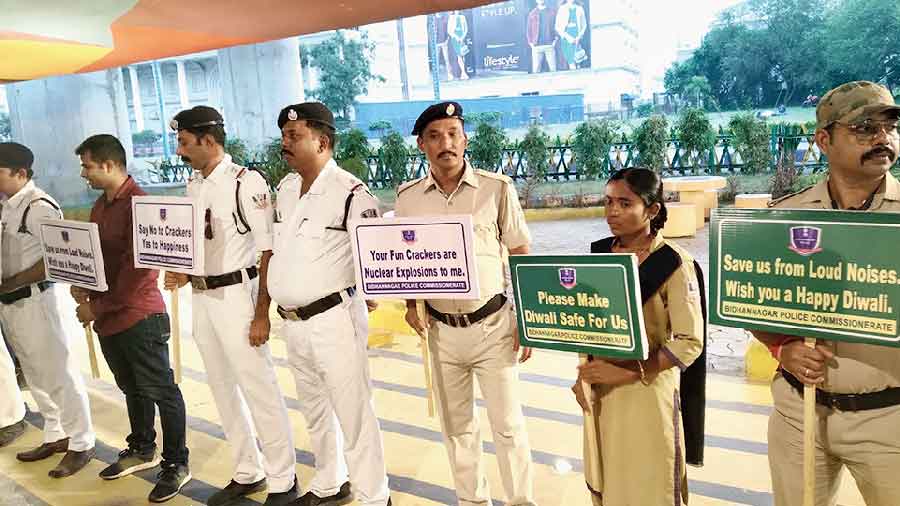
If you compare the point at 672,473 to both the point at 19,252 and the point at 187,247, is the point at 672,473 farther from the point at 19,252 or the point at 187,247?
the point at 19,252

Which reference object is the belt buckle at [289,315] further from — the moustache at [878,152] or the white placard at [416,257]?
the moustache at [878,152]

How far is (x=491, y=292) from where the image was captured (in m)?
2.79

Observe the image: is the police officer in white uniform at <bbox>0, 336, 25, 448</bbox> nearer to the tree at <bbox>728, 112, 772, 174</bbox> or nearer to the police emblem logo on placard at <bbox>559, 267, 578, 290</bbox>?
the police emblem logo on placard at <bbox>559, 267, 578, 290</bbox>

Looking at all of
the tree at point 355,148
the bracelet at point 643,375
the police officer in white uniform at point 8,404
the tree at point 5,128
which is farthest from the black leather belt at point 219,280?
the tree at point 5,128

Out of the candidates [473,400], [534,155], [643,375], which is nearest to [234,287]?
[473,400]

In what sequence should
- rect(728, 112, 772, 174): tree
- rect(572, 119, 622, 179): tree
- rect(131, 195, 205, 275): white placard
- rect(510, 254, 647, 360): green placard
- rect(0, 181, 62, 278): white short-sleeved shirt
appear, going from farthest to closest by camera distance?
rect(572, 119, 622, 179): tree < rect(728, 112, 772, 174): tree < rect(0, 181, 62, 278): white short-sleeved shirt < rect(131, 195, 205, 275): white placard < rect(510, 254, 647, 360): green placard

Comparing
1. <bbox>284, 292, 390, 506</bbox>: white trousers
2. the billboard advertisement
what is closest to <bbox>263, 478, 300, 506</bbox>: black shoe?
<bbox>284, 292, 390, 506</bbox>: white trousers

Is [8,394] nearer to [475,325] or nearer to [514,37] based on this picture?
[475,325]

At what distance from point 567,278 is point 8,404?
409 centimetres

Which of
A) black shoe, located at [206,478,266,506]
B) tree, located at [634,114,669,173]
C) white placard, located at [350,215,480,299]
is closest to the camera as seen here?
white placard, located at [350,215,480,299]

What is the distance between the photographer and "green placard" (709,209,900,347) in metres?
1.73

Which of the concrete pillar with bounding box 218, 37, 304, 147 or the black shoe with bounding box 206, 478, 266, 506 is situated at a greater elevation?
the concrete pillar with bounding box 218, 37, 304, 147

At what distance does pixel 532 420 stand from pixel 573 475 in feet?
2.44

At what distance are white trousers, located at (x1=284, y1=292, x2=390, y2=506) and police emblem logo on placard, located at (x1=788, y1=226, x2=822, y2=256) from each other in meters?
1.77
